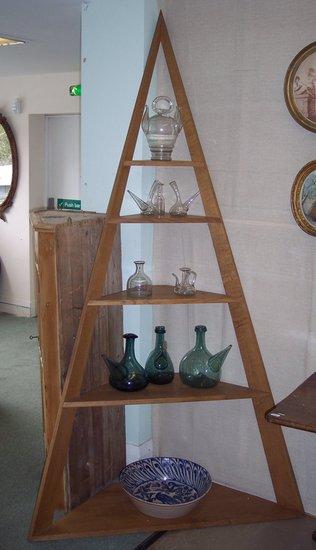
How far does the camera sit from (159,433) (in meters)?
2.68

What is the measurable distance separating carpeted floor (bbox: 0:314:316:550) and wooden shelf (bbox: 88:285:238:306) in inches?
34.5

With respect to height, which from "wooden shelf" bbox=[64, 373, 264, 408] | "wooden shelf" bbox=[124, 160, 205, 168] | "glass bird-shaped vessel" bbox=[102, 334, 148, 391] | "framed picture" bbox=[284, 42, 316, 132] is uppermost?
"framed picture" bbox=[284, 42, 316, 132]

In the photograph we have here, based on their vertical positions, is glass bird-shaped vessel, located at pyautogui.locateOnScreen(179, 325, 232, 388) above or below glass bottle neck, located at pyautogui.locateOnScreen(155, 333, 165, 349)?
below

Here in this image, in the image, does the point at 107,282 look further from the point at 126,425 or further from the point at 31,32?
the point at 31,32

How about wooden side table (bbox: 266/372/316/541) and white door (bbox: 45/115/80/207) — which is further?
white door (bbox: 45/115/80/207)

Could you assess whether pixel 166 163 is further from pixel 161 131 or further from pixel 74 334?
pixel 74 334

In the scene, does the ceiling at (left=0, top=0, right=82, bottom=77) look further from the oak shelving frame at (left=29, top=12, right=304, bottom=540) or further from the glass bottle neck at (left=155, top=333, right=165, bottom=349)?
the glass bottle neck at (left=155, top=333, right=165, bottom=349)

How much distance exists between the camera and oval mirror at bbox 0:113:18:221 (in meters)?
5.07

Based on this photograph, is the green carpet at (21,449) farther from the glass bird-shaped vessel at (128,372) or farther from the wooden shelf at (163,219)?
the wooden shelf at (163,219)

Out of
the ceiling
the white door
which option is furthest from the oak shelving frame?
the white door

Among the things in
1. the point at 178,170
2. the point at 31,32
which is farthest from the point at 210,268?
the point at 31,32

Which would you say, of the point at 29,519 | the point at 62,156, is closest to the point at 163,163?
the point at 29,519

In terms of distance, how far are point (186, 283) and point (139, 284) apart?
187mm

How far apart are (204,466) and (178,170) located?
1274mm
